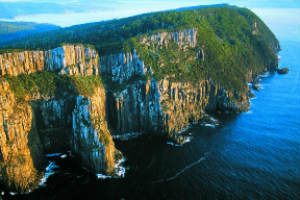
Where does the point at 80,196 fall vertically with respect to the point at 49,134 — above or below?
below

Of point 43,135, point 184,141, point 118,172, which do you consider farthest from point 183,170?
point 43,135

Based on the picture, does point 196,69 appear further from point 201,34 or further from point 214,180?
point 214,180

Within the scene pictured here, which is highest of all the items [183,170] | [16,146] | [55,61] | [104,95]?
[55,61]

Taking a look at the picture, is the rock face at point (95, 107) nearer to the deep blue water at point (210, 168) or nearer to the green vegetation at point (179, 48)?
the green vegetation at point (179, 48)

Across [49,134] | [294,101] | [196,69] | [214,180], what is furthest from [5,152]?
[294,101]

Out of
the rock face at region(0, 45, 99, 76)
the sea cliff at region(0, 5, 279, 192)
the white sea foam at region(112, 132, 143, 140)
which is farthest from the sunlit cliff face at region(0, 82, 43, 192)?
the white sea foam at region(112, 132, 143, 140)

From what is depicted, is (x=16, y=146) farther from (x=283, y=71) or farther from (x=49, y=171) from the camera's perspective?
(x=283, y=71)
